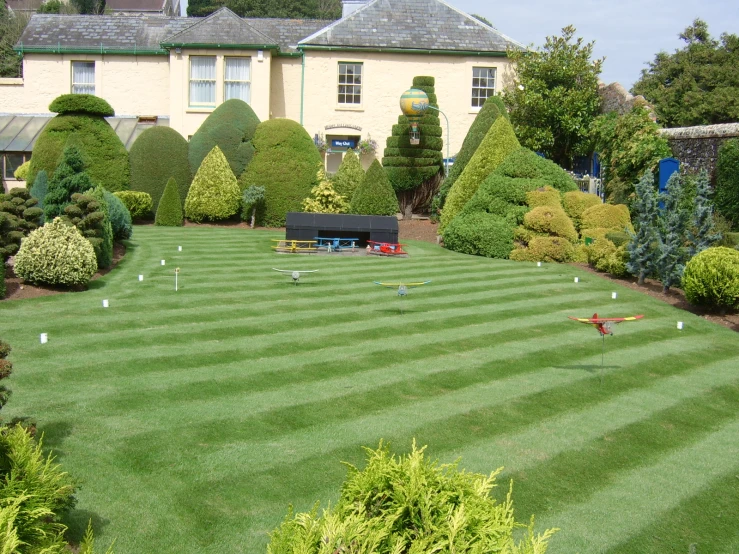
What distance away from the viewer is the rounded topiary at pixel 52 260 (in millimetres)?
19500

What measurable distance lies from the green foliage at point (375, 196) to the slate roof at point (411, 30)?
12.4m

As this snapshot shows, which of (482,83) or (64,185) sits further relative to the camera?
(482,83)

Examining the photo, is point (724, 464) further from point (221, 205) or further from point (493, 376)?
point (221, 205)

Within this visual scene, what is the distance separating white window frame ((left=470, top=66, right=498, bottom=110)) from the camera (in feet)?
139

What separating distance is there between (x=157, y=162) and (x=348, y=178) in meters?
8.83

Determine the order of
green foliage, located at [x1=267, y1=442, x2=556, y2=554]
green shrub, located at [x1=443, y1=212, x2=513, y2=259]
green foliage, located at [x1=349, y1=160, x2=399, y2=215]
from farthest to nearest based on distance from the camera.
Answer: green foliage, located at [x1=349, y1=160, x2=399, y2=215]
green shrub, located at [x1=443, y1=212, x2=513, y2=259]
green foliage, located at [x1=267, y1=442, x2=556, y2=554]

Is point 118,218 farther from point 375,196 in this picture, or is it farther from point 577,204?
point 577,204

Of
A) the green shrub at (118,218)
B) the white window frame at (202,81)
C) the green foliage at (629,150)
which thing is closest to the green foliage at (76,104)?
the green shrub at (118,218)

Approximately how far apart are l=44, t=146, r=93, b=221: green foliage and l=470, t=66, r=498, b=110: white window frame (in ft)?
82.3

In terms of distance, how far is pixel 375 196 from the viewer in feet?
106

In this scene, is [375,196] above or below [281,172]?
below

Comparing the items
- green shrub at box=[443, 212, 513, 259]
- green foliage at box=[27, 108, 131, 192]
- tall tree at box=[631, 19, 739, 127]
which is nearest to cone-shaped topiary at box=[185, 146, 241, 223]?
green foliage at box=[27, 108, 131, 192]

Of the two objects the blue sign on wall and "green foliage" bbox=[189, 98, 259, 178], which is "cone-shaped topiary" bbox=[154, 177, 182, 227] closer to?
"green foliage" bbox=[189, 98, 259, 178]

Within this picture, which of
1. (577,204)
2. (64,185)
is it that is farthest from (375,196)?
(64,185)
